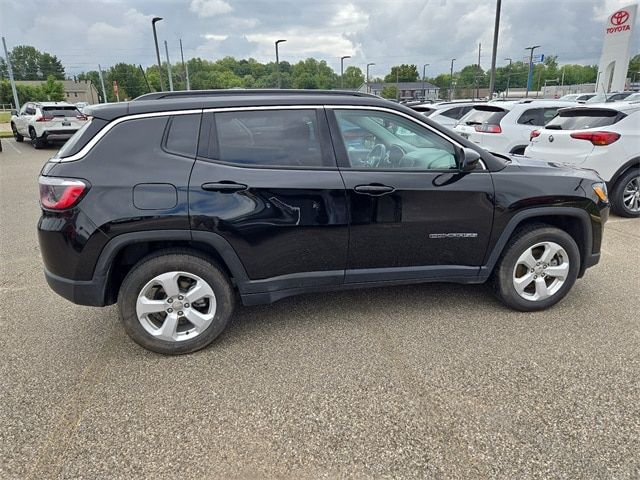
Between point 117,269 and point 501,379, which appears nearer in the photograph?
point 501,379

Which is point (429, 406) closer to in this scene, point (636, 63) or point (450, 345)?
point (450, 345)

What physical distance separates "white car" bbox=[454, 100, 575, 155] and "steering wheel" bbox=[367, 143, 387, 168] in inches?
217

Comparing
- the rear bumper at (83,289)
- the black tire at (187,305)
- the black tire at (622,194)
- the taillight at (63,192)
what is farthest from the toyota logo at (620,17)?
the rear bumper at (83,289)

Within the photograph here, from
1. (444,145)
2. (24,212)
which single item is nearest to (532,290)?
(444,145)

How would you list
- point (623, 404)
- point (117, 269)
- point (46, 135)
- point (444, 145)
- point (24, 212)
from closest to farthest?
point (623, 404) → point (117, 269) → point (444, 145) → point (24, 212) → point (46, 135)

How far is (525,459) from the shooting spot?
81.4 inches

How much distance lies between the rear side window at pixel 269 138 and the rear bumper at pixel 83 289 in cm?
113

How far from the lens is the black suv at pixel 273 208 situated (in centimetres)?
271

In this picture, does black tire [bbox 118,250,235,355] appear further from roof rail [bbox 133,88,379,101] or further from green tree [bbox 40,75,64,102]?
green tree [bbox 40,75,64,102]

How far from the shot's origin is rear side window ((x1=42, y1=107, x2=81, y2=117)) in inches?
583

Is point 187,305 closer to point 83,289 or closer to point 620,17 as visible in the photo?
point 83,289

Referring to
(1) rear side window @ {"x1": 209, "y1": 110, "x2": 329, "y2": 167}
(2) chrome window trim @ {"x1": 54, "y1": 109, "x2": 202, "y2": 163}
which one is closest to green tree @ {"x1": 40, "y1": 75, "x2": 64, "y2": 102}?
(2) chrome window trim @ {"x1": 54, "y1": 109, "x2": 202, "y2": 163}

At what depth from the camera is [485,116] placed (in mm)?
8633

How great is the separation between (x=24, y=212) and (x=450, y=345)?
704 cm
